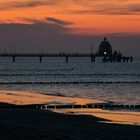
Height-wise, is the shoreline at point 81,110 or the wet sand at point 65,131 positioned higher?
the wet sand at point 65,131

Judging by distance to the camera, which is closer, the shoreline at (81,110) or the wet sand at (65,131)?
the wet sand at (65,131)

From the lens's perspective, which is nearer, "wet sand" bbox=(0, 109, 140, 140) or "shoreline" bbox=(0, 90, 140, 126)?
"wet sand" bbox=(0, 109, 140, 140)

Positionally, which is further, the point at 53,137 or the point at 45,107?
the point at 45,107

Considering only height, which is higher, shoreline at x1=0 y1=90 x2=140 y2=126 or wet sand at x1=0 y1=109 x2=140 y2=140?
wet sand at x1=0 y1=109 x2=140 y2=140

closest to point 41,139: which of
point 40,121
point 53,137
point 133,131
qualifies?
point 53,137

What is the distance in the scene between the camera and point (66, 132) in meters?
18.4

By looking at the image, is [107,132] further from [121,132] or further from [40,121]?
[40,121]

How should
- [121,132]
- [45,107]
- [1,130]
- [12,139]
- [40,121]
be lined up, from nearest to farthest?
[12,139], [1,130], [121,132], [40,121], [45,107]

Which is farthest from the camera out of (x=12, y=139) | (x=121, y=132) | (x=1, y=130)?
(x=121, y=132)

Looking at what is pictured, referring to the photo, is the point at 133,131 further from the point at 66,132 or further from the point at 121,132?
the point at 66,132

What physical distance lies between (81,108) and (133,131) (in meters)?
15.7

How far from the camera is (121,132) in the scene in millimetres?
19594

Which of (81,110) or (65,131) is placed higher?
(65,131)

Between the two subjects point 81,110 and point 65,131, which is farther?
point 81,110
